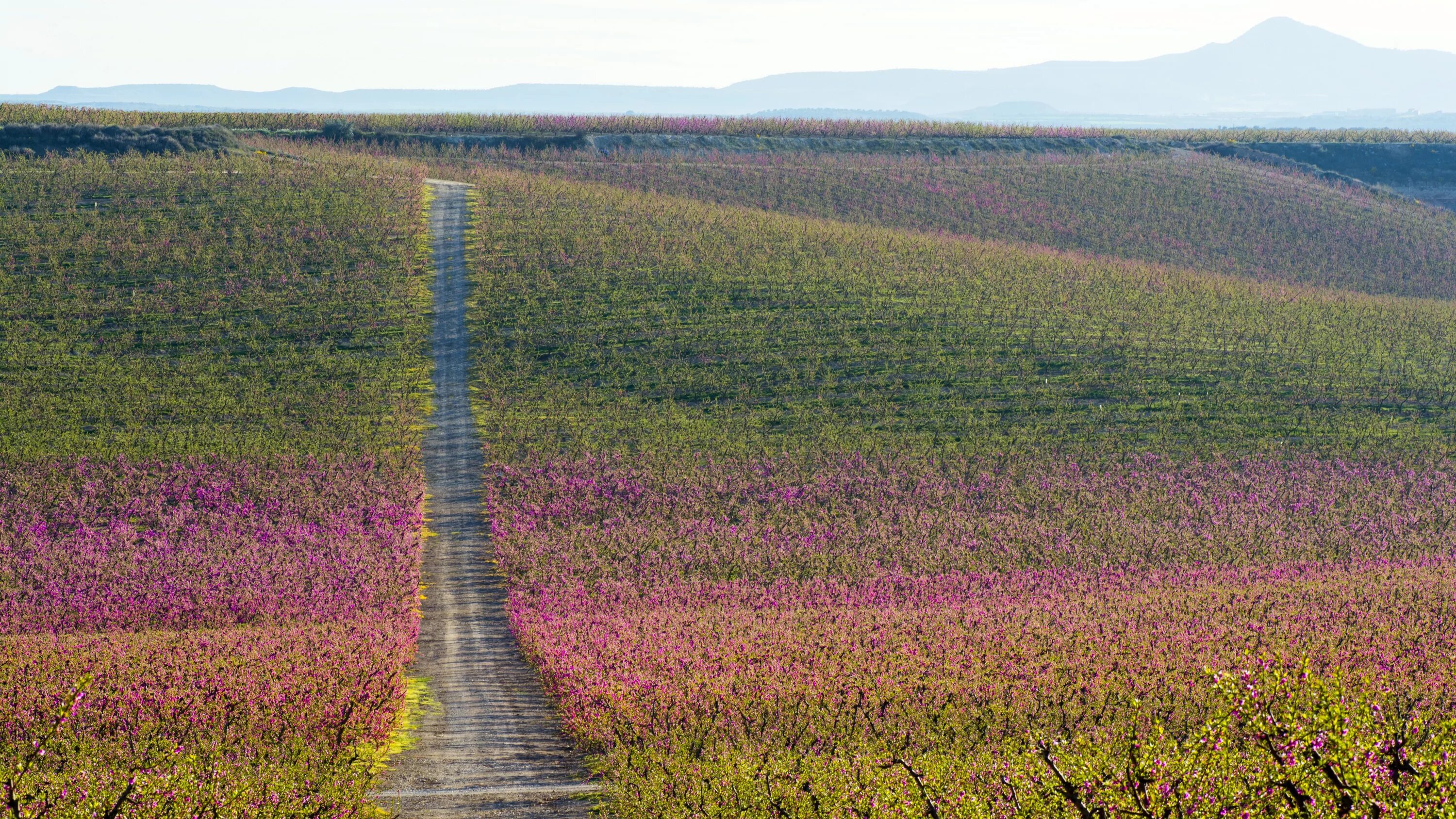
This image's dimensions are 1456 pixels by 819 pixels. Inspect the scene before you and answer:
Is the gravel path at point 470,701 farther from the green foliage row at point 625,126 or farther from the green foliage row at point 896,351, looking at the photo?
the green foliage row at point 625,126

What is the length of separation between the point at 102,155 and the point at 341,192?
1325 centimetres

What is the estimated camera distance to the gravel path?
11.3 m

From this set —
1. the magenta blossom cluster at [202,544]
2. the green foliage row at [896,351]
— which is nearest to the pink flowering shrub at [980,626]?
the green foliage row at [896,351]

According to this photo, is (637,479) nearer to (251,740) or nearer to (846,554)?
(846,554)

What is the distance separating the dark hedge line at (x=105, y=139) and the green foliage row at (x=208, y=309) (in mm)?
4504

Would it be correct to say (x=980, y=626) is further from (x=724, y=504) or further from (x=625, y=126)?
(x=625, y=126)

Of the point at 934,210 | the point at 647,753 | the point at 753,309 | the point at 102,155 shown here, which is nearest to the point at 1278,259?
the point at 934,210

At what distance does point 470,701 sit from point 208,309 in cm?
2565

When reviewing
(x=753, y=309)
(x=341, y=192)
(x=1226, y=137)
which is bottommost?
(x=753, y=309)

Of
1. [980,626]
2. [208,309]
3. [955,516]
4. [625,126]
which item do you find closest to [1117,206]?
[625,126]

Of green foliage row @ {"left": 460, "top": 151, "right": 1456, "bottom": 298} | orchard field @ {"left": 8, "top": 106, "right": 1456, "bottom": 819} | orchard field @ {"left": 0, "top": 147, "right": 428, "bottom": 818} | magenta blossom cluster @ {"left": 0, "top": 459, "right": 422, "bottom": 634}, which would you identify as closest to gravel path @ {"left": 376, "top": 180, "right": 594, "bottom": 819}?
orchard field @ {"left": 8, "top": 106, "right": 1456, "bottom": 819}

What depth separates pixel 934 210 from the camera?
60.9 meters

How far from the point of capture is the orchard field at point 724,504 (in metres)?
10.8

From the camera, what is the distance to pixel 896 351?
108ft
